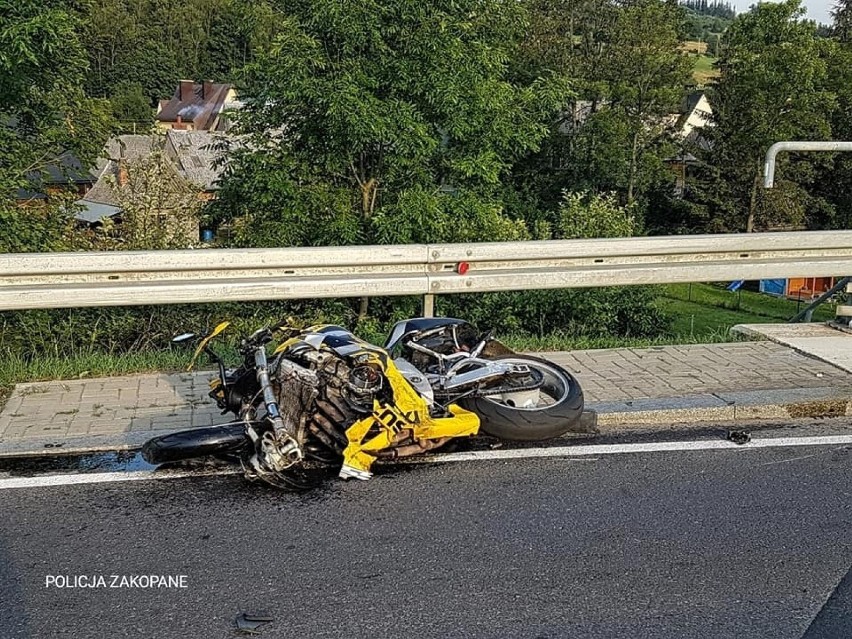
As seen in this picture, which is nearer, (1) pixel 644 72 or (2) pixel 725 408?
(2) pixel 725 408

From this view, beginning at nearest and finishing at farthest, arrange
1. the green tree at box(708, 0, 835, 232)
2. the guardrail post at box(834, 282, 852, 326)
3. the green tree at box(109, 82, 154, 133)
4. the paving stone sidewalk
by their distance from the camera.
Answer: the paving stone sidewalk
the guardrail post at box(834, 282, 852, 326)
the green tree at box(708, 0, 835, 232)
the green tree at box(109, 82, 154, 133)

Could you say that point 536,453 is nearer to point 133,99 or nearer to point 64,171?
point 64,171

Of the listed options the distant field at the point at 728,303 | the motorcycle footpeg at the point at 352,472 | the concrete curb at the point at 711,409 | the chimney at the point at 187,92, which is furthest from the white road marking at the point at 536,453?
the chimney at the point at 187,92

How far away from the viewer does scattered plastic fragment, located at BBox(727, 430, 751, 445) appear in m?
5.57

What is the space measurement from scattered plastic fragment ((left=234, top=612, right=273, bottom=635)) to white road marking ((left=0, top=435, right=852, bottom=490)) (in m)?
1.55

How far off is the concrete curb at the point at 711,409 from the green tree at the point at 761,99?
1794 inches

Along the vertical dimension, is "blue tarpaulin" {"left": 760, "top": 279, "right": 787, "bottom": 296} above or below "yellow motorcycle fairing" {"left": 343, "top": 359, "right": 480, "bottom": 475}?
below

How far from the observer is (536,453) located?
5316 millimetres

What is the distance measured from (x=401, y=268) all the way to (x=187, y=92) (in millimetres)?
115737

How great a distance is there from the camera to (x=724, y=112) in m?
52.0

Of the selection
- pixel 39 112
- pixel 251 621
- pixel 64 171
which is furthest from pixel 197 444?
pixel 64 171

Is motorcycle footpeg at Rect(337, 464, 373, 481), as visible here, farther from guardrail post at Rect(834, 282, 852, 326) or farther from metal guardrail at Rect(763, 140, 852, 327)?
guardrail post at Rect(834, 282, 852, 326)

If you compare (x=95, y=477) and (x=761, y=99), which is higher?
(x=761, y=99)

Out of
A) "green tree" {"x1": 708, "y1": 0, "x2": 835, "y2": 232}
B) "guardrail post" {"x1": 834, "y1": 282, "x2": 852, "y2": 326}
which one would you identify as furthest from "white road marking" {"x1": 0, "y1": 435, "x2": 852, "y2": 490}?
"green tree" {"x1": 708, "y1": 0, "x2": 835, "y2": 232}
